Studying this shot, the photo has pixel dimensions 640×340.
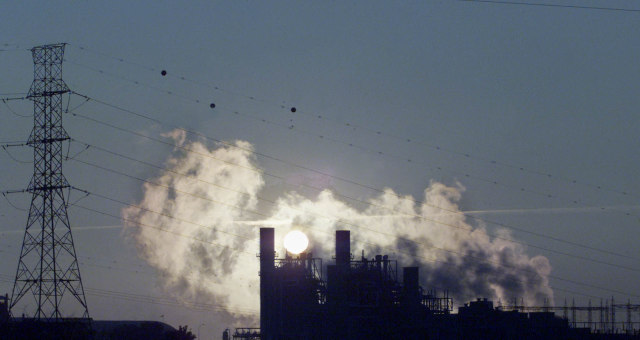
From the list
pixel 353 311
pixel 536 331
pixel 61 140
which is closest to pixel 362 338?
pixel 353 311

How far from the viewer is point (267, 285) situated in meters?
108

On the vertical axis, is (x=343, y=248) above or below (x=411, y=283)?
above

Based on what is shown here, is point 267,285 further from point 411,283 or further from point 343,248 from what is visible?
point 411,283

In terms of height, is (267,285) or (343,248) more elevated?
(343,248)

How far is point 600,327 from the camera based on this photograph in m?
122

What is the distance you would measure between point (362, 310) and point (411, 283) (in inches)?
351

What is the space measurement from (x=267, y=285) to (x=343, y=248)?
10.2 m

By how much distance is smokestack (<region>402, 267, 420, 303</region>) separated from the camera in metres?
107

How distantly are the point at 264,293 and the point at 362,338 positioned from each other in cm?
1369

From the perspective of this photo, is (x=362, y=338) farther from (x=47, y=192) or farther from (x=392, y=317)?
(x=47, y=192)

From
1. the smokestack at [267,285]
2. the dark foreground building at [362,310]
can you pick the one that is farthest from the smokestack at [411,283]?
the smokestack at [267,285]

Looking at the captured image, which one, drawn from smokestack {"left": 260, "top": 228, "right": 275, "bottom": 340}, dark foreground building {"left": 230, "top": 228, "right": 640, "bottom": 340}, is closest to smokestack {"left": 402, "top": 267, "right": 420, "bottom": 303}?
dark foreground building {"left": 230, "top": 228, "right": 640, "bottom": 340}

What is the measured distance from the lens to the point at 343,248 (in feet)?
351

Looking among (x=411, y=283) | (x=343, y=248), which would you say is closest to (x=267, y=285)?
(x=343, y=248)
